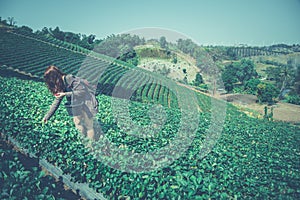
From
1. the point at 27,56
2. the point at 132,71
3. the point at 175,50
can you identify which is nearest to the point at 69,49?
the point at 27,56

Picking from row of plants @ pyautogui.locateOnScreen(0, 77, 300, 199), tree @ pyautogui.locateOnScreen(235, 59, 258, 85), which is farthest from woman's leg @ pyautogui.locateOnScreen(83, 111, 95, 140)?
tree @ pyautogui.locateOnScreen(235, 59, 258, 85)

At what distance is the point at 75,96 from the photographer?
13.1 feet

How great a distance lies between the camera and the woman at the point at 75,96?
3.86 metres

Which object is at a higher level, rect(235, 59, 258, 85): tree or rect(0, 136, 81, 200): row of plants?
rect(235, 59, 258, 85): tree

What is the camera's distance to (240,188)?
331cm

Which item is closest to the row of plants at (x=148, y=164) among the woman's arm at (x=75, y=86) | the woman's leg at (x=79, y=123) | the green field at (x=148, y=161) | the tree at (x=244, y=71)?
the green field at (x=148, y=161)

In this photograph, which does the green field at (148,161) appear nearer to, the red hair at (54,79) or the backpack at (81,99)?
the backpack at (81,99)

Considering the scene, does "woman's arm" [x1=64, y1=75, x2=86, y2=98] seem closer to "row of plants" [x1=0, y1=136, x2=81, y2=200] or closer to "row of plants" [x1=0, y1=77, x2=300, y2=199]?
"row of plants" [x1=0, y1=77, x2=300, y2=199]

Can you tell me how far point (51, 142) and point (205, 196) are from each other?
2939mm

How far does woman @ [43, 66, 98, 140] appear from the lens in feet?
12.7

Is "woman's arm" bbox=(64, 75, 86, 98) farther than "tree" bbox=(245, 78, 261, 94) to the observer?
No

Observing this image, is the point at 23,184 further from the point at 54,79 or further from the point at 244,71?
the point at 244,71

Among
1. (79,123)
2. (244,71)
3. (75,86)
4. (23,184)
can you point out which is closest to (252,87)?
(244,71)

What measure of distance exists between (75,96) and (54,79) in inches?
18.5
